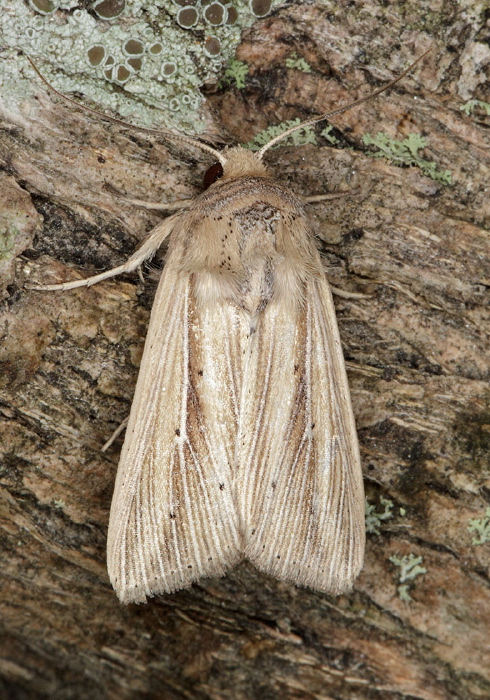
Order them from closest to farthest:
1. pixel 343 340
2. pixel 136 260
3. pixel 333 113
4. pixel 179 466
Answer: pixel 179 466, pixel 333 113, pixel 136 260, pixel 343 340

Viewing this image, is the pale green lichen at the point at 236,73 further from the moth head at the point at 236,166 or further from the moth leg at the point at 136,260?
the moth leg at the point at 136,260

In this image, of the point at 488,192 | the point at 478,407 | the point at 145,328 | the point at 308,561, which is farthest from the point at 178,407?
the point at 488,192

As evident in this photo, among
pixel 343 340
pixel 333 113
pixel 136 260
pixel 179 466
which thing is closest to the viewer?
pixel 179 466

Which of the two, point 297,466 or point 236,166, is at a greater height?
point 236,166

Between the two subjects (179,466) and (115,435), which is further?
(115,435)

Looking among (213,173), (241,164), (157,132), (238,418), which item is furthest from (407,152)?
(238,418)

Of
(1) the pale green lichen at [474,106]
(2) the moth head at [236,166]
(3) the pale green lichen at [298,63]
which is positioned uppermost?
(1) the pale green lichen at [474,106]

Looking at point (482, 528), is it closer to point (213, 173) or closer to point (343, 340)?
point (343, 340)

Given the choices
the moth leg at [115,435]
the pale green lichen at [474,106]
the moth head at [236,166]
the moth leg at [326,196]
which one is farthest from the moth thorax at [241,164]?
the moth leg at [115,435]

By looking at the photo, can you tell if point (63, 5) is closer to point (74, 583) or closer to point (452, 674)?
point (74, 583)
